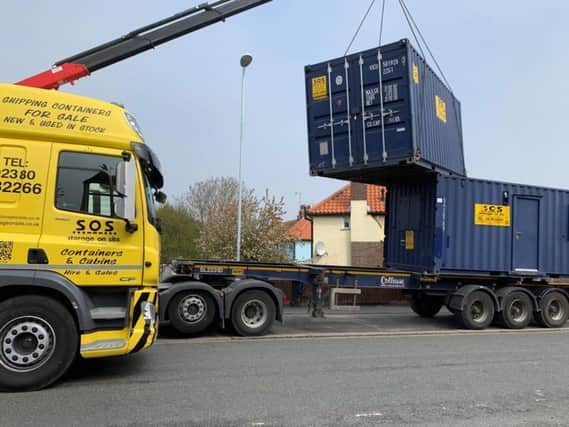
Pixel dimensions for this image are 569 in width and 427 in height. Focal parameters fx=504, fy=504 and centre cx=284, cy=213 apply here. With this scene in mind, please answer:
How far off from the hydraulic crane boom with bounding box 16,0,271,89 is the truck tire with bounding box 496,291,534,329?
8.89m

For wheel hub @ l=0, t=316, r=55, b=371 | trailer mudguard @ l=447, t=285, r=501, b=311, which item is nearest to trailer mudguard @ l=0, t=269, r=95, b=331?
wheel hub @ l=0, t=316, r=55, b=371

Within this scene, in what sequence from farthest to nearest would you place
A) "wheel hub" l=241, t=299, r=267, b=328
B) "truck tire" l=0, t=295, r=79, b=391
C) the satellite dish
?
1. the satellite dish
2. "wheel hub" l=241, t=299, r=267, b=328
3. "truck tire" l=0, t=295, r=79, b=391

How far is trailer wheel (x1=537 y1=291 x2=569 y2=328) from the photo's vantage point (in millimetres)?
12195

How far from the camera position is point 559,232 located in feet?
41.3

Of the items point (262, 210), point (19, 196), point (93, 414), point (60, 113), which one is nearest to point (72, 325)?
point (93, 414)

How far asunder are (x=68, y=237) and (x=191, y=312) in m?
3.69

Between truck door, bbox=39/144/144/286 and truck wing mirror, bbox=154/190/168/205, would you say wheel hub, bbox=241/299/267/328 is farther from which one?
truck door, bbox=39/144/144/286

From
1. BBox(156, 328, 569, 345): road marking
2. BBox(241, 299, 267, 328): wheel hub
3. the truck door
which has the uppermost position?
the truck door

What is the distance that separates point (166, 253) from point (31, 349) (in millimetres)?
22285

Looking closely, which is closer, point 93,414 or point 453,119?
point 93,414

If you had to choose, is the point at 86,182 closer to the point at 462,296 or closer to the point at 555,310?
the point at 462,296

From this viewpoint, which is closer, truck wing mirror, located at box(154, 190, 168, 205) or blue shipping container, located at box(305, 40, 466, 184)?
truck wing mirror, located at box(154, 190, 168, 205)

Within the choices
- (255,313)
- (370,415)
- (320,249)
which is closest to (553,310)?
(255,313)

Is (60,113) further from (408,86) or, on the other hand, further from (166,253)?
(166,253)
